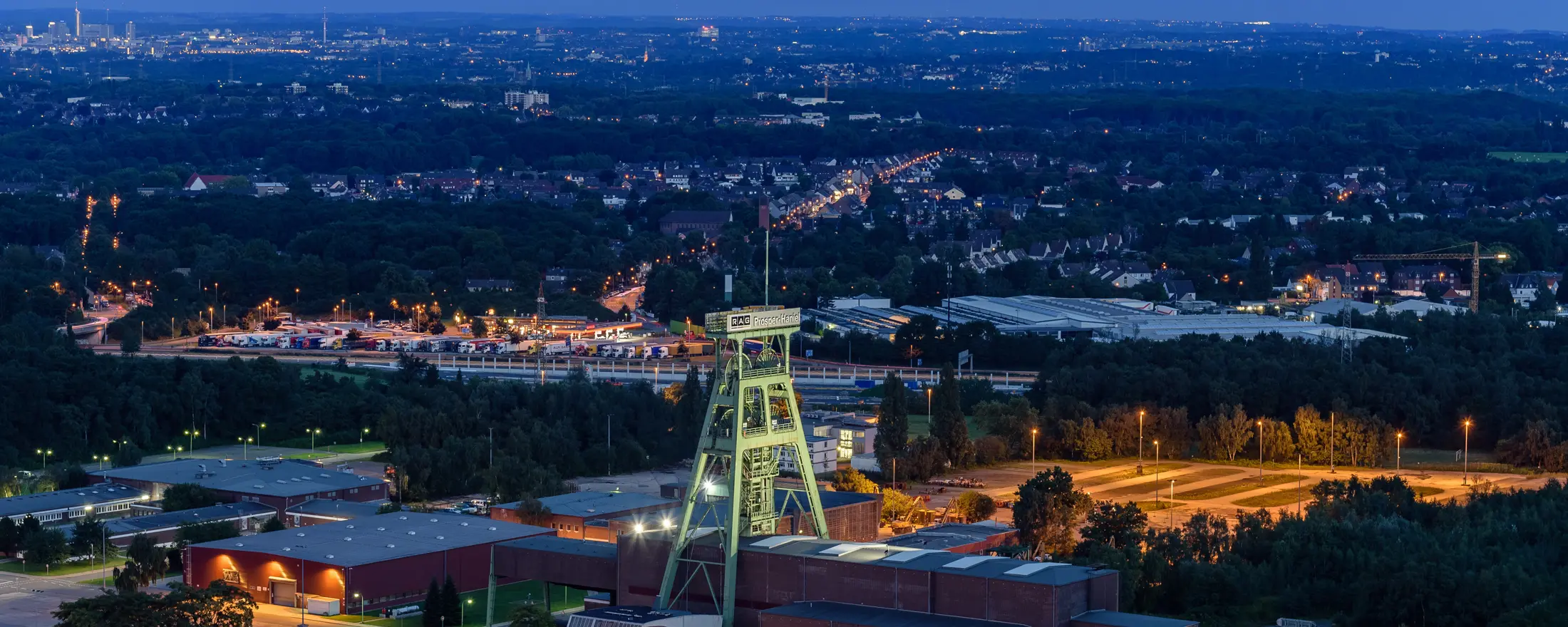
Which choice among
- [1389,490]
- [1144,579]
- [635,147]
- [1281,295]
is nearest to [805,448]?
[1144,579]

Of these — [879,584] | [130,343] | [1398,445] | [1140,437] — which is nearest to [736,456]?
[879,584]

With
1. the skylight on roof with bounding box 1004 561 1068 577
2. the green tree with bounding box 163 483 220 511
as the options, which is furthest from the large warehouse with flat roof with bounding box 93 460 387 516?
the skylight on roof with bounding box 1004 561 1068 577

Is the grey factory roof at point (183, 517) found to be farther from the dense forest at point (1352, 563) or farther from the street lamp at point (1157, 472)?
the street lamp at point (1157, 472)

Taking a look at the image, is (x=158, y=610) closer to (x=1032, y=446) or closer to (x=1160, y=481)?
(x=1160, y=481)

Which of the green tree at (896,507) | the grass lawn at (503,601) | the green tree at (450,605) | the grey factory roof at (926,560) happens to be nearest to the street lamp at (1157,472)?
the green tree at (896,507)

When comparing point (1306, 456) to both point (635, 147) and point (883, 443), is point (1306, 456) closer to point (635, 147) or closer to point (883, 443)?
point (883, 443)
